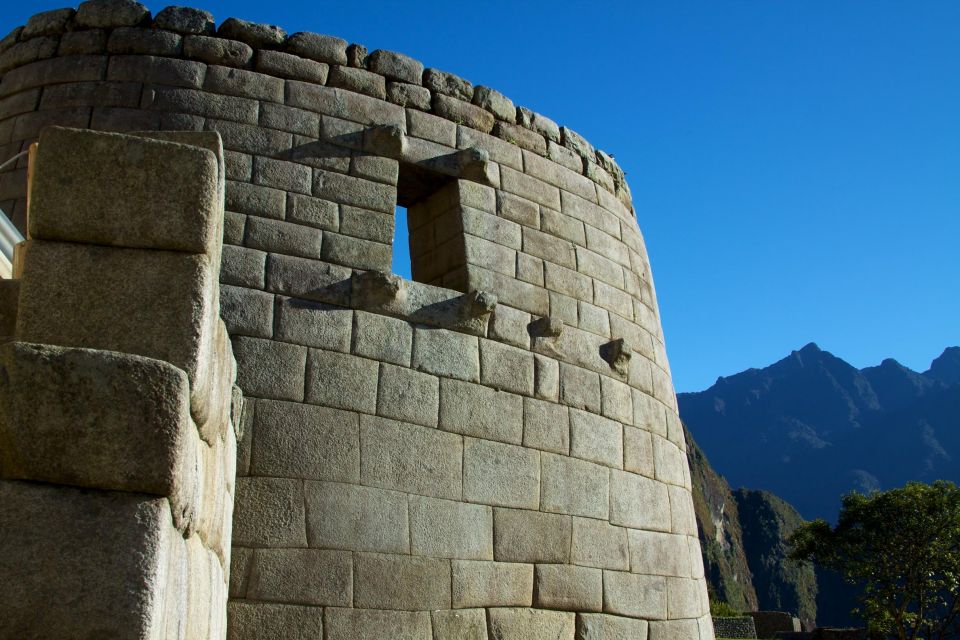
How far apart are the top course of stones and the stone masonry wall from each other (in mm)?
3118

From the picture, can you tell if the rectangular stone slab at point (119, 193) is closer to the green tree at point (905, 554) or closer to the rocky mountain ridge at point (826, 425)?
the green tree at point (905, 554)

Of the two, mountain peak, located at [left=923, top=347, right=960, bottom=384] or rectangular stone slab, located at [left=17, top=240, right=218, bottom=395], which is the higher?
mountain peak, located at [left=923, top=347, right=960, bottom=384]

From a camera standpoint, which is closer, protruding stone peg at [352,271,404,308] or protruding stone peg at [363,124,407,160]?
protruding stone peg at [352,271,404,308]

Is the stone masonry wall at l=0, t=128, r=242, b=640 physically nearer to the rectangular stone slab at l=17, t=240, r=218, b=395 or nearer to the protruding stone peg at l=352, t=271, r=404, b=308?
the rectangular stone slab at l=17, t=240, r=218, b=395

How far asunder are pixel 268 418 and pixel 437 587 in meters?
1.32

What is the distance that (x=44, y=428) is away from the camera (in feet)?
7.04

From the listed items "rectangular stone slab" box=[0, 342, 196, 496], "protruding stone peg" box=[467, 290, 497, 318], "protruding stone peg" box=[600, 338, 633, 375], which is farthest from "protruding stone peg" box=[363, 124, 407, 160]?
"rectangular stone slab" box=[0, 342, 196, 496]

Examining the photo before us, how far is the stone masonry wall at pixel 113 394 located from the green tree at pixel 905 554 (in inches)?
759

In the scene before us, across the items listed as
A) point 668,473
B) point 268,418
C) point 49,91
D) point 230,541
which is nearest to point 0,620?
point 230,541

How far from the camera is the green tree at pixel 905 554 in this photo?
18.8m

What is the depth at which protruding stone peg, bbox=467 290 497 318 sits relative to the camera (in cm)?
574

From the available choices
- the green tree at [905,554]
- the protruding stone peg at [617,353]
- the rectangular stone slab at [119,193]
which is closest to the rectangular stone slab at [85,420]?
the rectangular stone slab at [119,193]

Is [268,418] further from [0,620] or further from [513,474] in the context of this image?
[0,620]

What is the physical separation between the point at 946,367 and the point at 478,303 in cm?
16096
